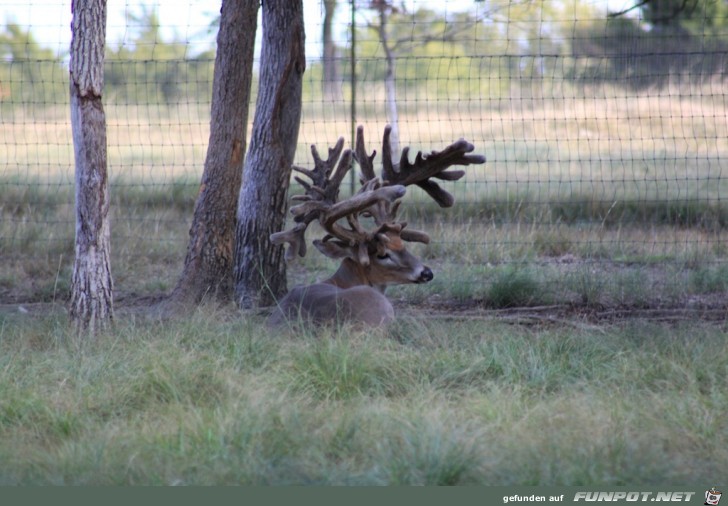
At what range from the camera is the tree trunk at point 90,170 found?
6.00 metres

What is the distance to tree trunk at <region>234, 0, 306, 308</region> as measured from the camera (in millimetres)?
7375

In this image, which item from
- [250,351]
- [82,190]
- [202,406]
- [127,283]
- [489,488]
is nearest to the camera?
[489,488]

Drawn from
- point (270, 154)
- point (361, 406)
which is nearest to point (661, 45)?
point (270, 154)

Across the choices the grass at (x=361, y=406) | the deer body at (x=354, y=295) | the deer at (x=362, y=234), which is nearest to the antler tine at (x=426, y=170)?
the deer at (x=362, y=234)

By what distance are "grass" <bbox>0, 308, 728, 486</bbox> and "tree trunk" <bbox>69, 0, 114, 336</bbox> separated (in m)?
0.22

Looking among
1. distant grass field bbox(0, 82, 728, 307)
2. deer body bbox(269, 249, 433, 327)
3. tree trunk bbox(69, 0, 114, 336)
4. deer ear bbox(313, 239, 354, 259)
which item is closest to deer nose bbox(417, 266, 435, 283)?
deer body bbox(269, 249, 433, 327)

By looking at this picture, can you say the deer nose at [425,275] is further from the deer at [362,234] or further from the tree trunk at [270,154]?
the tree trunk at [270,154]

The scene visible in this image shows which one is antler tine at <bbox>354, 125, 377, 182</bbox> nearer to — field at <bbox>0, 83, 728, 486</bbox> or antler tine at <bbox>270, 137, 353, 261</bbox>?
antler tine at <bbox>270, 137, 353, 261</bbox>

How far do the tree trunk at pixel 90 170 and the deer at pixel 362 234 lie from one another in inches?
45.9

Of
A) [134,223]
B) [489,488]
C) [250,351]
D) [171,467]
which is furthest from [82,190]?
[134,223]

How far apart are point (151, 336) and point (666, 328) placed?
3.36m

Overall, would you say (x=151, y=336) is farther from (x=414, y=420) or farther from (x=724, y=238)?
(x=724, y=238)

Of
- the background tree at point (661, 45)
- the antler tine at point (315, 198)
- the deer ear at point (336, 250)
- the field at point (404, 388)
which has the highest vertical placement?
the background tree at point (661, 45)

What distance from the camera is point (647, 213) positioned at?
11273 millimetres
